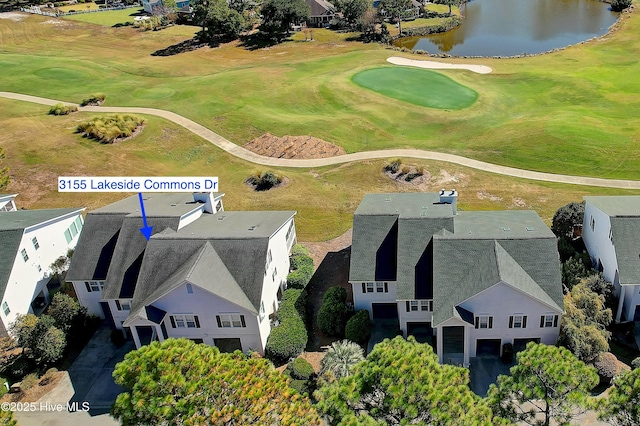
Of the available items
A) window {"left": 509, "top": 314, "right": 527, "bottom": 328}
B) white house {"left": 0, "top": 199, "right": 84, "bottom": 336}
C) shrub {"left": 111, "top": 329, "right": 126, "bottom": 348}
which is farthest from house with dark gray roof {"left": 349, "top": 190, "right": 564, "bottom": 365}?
white house {"left": 0, "top": 199, "right": 84, "bottom": 336}

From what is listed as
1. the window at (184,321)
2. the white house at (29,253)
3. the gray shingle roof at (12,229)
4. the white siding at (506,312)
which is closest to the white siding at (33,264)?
the white house at (29,253)

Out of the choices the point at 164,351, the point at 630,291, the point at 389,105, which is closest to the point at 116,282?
the point at 164,351

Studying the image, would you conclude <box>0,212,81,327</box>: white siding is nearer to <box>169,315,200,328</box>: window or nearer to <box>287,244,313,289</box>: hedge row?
<box>169,315,200,328</box>: window

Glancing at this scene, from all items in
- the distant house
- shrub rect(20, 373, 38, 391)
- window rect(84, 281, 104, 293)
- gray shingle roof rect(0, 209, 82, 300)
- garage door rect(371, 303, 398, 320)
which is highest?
the distant house

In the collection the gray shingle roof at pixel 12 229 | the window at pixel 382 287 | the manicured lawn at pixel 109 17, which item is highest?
the manicured lawn at pixel 109 17

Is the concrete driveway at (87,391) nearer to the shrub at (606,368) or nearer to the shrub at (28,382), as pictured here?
the shrub at (28,382)

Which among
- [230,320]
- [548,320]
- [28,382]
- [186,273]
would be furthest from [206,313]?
[548,320]
